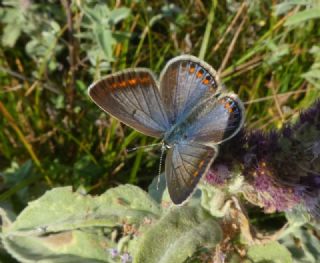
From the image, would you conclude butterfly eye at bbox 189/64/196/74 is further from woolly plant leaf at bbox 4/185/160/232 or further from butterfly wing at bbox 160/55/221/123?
woolly plant leaf at bbox 4/185/160/232

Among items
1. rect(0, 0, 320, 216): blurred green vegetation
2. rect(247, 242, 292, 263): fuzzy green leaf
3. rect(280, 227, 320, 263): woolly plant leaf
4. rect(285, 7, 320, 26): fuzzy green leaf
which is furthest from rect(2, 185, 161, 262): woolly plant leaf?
rect(285, 7, 320, 26): fuzzy green leaf

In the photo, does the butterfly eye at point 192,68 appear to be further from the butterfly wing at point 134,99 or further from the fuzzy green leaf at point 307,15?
the fuzzy green leaf at point 307,15

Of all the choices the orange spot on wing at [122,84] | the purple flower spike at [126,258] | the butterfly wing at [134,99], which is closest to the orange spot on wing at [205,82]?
the butterfly wing at [134,99]

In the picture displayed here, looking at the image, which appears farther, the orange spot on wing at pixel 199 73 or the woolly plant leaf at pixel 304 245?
the woolly plant leaf at pixel 304 245

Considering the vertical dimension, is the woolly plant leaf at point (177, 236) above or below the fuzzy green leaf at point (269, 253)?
above

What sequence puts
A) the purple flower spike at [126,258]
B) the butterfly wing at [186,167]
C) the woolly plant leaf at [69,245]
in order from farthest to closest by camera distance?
the woolly plant leaf at [69,245]
the purple flower spike at [126,258]
the butterfly wing at [186,167]

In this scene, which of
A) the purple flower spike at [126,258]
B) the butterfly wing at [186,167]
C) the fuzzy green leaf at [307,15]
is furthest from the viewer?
the fuzzy green leaf at [307,15]

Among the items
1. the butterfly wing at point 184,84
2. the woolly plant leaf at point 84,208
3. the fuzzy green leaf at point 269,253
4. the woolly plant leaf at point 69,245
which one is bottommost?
the fuzzy green leaf at point 269,253

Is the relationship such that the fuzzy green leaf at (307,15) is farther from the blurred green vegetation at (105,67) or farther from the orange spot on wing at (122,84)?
the orange spot on wing at (122,84)

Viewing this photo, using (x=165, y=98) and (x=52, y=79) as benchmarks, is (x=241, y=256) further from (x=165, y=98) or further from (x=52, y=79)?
(x=52, y=79)
